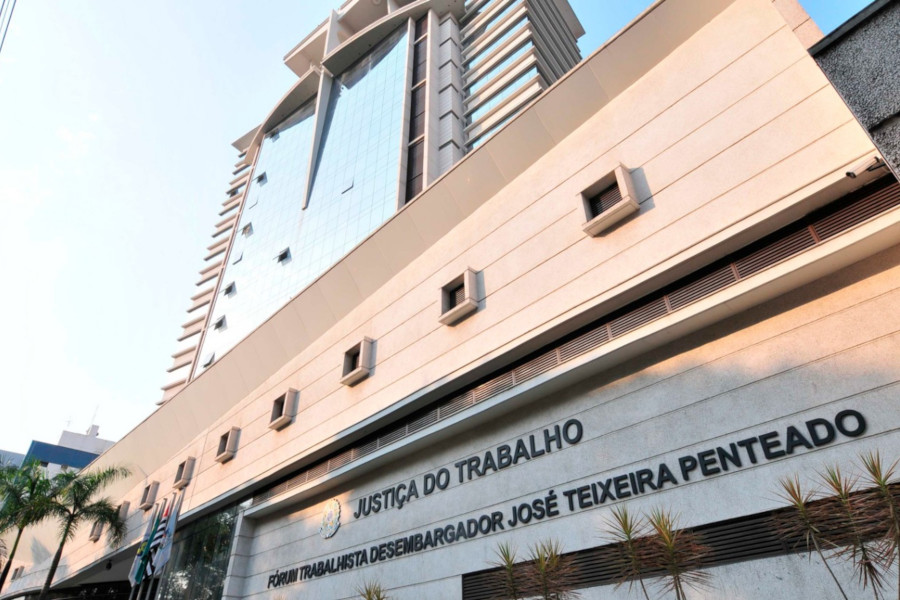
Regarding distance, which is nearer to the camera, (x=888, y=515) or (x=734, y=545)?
(x=888, y=515)

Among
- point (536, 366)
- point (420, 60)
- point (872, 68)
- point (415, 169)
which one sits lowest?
point (536, 366)

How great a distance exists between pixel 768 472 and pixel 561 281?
5068 millimetres

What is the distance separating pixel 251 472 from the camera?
18.3 metres

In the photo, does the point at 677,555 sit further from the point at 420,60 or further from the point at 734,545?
the point at 420,60

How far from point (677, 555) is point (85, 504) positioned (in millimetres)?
31567

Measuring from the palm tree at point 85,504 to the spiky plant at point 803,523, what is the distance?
2952cm

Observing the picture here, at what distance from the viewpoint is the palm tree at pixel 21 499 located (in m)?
27.2

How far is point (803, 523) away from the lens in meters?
6.11

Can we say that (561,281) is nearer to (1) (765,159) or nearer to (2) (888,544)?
(1) (765,159)

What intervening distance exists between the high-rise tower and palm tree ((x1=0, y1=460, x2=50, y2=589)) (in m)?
11.4

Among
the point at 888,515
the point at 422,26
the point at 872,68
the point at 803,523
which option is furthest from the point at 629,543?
the point at 422,26

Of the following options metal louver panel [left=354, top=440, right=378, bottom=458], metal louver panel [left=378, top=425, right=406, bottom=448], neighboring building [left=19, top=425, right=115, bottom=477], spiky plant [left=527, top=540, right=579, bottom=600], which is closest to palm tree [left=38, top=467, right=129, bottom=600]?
metal louver panel [left=354, top=440, right=378, bottom=458]

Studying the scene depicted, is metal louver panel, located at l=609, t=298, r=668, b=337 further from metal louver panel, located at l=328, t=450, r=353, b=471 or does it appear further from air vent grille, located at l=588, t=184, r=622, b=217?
metal louver panel, located at l=328, t=450, r=353, b=471

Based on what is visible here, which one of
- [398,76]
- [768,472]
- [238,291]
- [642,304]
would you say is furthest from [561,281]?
[238,291]
